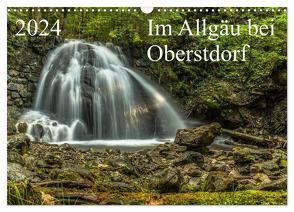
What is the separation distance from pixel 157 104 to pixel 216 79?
83cm

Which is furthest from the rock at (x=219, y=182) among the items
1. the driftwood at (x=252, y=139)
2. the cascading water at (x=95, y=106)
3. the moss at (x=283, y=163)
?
the cascading water at (x=95, y=106)

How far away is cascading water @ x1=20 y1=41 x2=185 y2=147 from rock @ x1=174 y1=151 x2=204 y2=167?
37cm

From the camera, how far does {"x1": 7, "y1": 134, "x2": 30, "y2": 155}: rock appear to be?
641 centimetres

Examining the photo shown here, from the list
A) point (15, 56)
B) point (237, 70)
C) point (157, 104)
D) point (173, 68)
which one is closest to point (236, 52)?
point (237, 70)

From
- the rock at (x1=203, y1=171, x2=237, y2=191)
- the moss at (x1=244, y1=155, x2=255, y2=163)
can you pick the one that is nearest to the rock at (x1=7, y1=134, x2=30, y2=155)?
the rock at (x1=203, y1=171, x2=237, y2=191)

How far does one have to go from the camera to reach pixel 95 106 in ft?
23.9

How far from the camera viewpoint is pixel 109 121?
7.24 meters

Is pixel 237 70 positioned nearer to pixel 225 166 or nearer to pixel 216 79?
pixel 216 79

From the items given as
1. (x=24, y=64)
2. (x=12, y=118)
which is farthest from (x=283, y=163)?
(x=24, y=64)

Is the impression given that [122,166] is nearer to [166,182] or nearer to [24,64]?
[166,182]

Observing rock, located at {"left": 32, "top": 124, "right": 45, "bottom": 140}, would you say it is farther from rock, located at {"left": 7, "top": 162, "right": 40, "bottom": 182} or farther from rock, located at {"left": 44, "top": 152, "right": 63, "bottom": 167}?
rock, located at {"left": 7, "top": 162, "right": 40, "bottom": 182}

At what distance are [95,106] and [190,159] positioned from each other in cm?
144

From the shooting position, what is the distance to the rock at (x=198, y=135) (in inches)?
277

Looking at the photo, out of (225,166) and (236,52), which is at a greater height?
(236,52)
